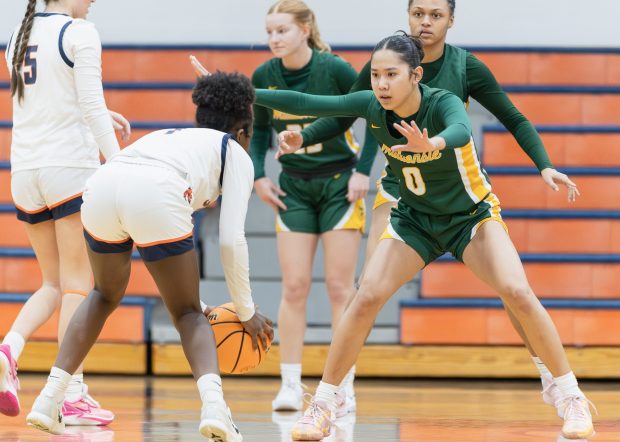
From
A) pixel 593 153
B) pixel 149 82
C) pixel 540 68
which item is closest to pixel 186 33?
pixel 149 82

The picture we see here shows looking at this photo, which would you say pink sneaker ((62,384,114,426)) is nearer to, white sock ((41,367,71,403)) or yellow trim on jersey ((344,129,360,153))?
white sock ((41,367,71,403))

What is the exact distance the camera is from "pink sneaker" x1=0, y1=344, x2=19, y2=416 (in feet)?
12.6

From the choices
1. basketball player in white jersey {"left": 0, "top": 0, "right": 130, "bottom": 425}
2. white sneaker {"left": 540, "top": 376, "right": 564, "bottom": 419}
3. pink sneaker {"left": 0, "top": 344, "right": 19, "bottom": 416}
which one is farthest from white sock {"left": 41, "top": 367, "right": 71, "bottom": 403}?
white sneaker {"left": 540, "top": 376, "right": 564, "bottom": 419}

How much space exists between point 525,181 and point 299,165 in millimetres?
2147

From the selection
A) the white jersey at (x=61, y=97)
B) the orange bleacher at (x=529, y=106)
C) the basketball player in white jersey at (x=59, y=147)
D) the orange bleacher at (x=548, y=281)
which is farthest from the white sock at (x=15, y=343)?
the orange bleacher at (x=529, y=106)

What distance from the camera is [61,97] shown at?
420 centimetres

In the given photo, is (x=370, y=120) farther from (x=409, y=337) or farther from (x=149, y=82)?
(x=149, y=82)

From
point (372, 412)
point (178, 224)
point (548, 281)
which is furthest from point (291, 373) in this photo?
point (548, 281)

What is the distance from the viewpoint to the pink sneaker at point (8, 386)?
3.83 meters

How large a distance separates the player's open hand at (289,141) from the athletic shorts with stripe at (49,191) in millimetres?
773

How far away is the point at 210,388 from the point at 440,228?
1070 millimetres

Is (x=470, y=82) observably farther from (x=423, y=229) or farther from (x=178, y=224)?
(x=178, y=224)

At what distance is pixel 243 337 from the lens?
146 inches

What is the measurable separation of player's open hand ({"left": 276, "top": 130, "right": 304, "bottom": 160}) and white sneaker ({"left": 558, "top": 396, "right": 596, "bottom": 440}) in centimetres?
137
